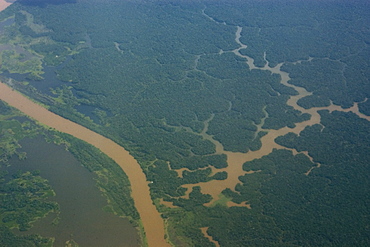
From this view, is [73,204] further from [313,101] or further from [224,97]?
[313,101]

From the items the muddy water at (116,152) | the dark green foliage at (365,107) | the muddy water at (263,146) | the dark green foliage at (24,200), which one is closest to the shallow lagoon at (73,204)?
the dark green foliage at (24,200)

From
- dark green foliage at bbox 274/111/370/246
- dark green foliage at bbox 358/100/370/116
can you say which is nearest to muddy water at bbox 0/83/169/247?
dark green foliage at bbox 274/111/370/246

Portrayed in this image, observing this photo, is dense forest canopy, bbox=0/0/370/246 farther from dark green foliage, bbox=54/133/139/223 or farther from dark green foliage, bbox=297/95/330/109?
dark green foliage, bbox=54/133/139/223

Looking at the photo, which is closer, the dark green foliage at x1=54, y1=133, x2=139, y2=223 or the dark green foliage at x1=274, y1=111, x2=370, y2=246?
the dark green foliage at x1=274, y1=111, x2=370, y2=246

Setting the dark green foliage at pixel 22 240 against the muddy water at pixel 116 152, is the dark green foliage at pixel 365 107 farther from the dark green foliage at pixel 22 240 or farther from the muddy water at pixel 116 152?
the dark green foliage at pixel 22 240

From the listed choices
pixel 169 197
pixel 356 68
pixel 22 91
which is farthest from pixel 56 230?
pixel 356 68

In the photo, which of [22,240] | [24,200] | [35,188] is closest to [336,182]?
[35,188]

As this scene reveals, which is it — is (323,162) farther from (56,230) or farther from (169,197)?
(56,230)
